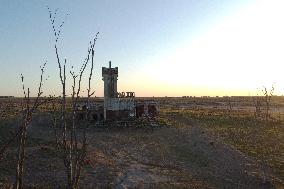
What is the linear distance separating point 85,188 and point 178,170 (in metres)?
6.47

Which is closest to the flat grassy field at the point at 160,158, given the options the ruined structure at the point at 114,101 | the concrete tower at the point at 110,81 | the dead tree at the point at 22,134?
the ruined structure at the point at 114,101

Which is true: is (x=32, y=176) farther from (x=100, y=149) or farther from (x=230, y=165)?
(x=230, y=165)

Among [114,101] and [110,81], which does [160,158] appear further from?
[110,81]

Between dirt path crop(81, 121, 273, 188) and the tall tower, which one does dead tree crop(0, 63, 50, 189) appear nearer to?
dirt path crop(81, 121, 273, 188)

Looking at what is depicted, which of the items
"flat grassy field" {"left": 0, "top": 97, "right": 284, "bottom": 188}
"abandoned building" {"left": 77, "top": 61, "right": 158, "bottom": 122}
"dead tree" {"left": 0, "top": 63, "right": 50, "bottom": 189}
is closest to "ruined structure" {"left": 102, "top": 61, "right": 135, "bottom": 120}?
"abandoned building" {"left": 77, "top": 61, "right": 158, "bottom": 122}

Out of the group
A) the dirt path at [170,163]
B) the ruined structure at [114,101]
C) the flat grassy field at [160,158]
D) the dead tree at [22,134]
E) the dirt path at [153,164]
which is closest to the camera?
the dead tree at [22,134]

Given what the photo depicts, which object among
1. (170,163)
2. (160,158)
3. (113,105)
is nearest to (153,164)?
(170,163)

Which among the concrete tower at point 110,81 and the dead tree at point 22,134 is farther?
the concrete tower at point 110,81

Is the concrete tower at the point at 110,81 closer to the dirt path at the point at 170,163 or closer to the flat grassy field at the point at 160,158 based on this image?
the flat grassy field at the point at 160,158

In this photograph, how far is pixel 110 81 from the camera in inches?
1577

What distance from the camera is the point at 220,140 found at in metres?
32.4

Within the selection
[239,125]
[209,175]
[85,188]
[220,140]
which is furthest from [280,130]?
[85,188]

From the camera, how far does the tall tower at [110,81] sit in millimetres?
39906

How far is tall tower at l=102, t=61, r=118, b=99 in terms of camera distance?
39906 mm
